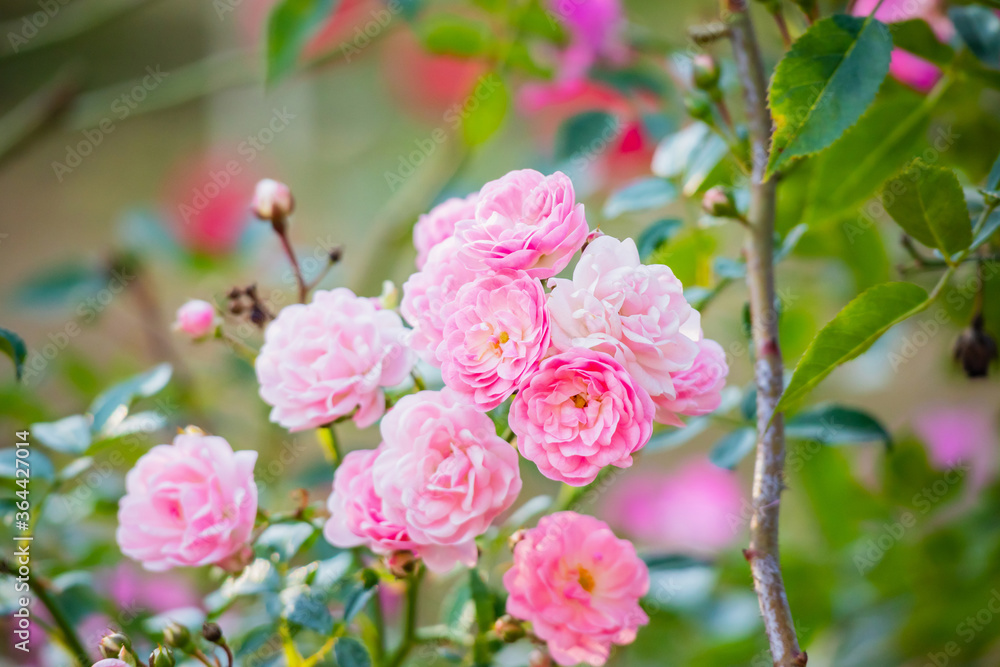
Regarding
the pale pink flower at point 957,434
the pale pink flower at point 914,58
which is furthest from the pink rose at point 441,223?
the pale pink flower at point 957,434

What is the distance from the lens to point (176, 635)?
412 millimetres

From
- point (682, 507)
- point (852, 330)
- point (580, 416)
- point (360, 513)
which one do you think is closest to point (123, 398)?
point (360, 513)

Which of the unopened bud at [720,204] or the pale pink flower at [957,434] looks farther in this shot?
the pale pink flower at [957,434]

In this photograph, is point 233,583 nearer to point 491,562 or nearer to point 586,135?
point 491,562

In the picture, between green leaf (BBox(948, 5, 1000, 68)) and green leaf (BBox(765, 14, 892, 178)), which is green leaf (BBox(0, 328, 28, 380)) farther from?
green leaf (BBox(948, 5, 1000, 68))

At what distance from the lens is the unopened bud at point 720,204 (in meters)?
0.46

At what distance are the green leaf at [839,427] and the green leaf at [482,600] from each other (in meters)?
0.24

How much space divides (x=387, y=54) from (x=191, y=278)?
1076 millimetres

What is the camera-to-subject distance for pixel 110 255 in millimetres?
1062

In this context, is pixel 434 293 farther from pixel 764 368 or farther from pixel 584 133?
pixel 584 133

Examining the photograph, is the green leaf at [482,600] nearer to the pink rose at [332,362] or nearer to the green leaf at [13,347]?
the pink rose at [332,362]

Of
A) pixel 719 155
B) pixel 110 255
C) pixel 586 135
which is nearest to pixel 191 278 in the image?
pixel 110 255

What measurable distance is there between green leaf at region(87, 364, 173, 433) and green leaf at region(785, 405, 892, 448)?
1.47 ft

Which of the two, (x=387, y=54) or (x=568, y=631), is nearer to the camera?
(x=568, y=631)
